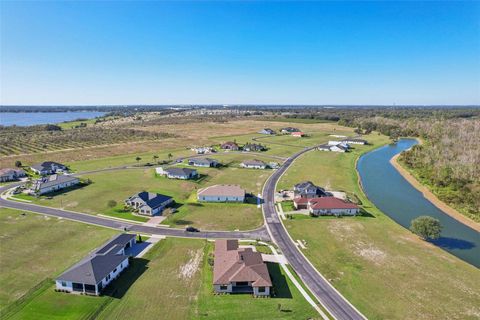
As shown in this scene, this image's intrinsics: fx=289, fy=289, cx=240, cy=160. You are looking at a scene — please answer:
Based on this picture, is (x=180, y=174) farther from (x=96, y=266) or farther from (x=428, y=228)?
(x=428, y=228)

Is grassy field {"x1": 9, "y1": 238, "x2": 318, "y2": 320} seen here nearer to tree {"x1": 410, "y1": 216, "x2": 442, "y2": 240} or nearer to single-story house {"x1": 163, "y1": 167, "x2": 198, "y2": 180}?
tree {"x1": 410, "y1": 216, "x2": 442, "y2": 240}

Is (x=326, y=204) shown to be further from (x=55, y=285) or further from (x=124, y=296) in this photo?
(x=55, y=285)

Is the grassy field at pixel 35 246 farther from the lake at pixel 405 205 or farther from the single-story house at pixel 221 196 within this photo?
the lake at pixel 405 205

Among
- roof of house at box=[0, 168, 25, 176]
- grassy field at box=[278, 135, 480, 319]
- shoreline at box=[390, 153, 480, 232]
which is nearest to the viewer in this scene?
grassy field at box=[278, 135, 480, 319]

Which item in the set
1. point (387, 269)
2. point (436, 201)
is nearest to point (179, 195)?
point (387, 269)

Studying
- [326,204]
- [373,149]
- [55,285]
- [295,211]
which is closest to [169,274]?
[55,285]

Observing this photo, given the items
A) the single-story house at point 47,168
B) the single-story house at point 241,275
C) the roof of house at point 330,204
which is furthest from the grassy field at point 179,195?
the single-story house at point 241,275

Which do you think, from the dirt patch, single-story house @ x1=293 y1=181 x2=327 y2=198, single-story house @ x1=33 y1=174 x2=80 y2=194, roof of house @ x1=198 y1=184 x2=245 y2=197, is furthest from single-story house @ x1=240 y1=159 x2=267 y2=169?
the dirt patch
